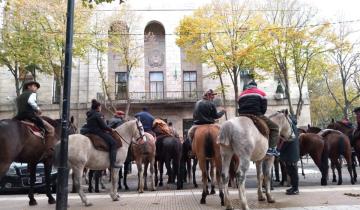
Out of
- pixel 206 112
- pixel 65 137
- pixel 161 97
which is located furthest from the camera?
pixel 161 97

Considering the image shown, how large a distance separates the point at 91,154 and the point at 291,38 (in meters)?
21.7

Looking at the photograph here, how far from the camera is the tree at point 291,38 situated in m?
28.2

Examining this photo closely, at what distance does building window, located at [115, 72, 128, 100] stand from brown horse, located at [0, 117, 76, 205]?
2745 cm

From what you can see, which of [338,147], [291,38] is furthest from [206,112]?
[291,38]

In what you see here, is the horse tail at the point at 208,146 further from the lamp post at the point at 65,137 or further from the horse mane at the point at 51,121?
the horse mane at the point at 51,121

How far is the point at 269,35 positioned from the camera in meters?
28.2

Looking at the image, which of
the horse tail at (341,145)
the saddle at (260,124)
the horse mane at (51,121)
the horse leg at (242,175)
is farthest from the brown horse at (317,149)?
the horse mane at (51,121)

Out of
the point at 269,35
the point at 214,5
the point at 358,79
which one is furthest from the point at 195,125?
the point at 358,79

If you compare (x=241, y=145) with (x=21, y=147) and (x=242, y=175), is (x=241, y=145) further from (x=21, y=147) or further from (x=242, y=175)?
(x=21, y=147)

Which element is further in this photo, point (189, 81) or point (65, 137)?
point (189, 81)

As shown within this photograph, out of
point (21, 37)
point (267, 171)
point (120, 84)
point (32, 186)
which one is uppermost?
point (21, 37)

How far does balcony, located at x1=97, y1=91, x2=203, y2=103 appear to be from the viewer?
124 feet

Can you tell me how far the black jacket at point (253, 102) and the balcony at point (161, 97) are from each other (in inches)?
1119

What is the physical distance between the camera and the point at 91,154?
33.1 feet
